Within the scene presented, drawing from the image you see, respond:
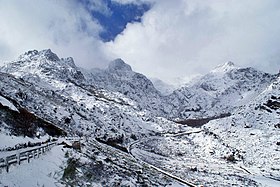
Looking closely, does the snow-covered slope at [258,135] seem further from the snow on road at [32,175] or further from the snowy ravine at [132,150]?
the snow on road at [32,175]

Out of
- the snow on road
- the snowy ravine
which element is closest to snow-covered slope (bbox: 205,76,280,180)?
the snowy ravine

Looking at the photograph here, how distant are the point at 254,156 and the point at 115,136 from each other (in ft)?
168

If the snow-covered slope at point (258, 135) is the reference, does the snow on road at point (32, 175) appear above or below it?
below

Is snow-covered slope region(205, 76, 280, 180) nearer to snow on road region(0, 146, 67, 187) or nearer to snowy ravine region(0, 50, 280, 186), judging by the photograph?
snowy ravine region(0, 50, 280, 186)

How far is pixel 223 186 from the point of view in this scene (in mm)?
47344

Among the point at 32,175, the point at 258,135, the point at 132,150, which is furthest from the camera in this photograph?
the point at 258,135

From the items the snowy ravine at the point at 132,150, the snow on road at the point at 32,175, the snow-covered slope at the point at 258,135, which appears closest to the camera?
the snow on road at the point at 32,175

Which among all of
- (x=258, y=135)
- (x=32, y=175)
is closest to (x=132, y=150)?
(x=258, y=135)

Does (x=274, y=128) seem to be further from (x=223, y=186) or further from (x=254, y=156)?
(x=223, y=186)

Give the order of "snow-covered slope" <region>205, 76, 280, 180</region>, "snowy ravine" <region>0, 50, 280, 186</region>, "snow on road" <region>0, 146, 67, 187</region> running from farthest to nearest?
"snow-covered slope" <region>205, 76, 280, 180</region>
"snowy ravine" <region>0, 50, 280, 186</region>
"snow on road" <region>0, 146, 67, 187</region>

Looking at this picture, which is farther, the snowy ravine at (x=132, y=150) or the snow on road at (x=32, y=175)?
the snowy ravine at (x=132, y=150)

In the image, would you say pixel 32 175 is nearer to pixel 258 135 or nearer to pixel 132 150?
pixel 132 150

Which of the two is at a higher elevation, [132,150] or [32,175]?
[132,150]

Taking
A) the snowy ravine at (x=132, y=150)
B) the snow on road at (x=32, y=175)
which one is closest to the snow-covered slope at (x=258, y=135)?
the snowy ravine at (x=132, y=150)
